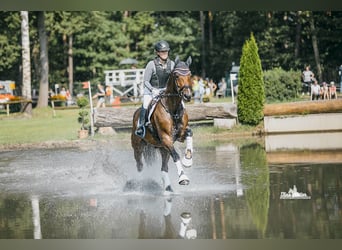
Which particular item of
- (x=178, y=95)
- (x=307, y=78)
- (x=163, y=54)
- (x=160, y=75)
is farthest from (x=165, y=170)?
(x=307, y=78)

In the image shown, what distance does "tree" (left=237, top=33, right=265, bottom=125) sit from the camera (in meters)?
8.52

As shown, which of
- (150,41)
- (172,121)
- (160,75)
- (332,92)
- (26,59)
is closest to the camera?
(172,121)

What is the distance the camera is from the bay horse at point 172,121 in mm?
6383

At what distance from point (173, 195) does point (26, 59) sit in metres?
2.75

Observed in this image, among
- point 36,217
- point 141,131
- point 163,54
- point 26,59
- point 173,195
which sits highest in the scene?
point 26,59

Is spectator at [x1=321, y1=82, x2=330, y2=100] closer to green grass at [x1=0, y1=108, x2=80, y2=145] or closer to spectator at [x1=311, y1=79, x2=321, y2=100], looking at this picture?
spectator at [x1=311, y1=79, x2=321, y2=100]

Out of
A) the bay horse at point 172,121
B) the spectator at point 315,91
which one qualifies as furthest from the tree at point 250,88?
the bay horse at point 172,121

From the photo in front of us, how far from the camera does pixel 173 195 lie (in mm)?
6996

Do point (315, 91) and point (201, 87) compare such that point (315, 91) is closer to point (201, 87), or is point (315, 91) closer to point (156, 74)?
point (201, 87)

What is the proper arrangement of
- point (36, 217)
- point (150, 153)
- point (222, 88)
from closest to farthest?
point (36, 217)
point (150, 153)
point (222, 88)

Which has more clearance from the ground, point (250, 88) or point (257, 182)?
point (250, 88)

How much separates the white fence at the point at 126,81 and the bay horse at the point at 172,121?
59.5 inches

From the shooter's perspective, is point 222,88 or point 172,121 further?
point 222,88

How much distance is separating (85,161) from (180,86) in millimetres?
1998
